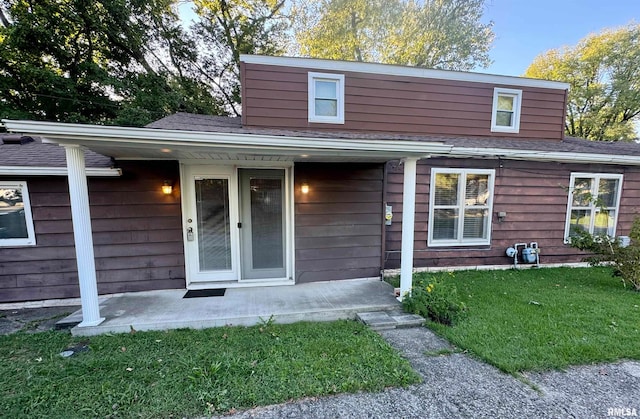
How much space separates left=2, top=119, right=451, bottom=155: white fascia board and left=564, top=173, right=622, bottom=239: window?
444 centimetres

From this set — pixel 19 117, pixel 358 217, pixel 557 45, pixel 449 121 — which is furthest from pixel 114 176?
pixel 557 45

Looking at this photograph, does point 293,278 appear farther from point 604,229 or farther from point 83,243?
point 604,229

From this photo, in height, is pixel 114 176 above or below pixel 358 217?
above

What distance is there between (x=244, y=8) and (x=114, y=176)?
10455 mm

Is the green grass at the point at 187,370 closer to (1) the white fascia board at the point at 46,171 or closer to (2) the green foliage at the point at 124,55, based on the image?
(1) the white fascia board at the point at 46,171

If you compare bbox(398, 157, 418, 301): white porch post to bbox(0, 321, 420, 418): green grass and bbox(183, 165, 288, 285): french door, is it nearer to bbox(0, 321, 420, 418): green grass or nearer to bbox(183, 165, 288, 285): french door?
bbox(0, 321, 420, 418): green grass

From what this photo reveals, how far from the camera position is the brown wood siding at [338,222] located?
178 inches

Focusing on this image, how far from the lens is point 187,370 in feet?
7.72

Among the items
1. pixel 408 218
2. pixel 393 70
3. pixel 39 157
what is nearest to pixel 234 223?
pixel 408 218

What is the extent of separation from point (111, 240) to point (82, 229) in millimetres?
1191

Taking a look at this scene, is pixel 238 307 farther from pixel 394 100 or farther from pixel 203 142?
pixel 394 100

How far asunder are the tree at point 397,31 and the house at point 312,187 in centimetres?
640

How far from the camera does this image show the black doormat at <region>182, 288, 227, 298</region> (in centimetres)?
398

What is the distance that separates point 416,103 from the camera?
5.88 meters
